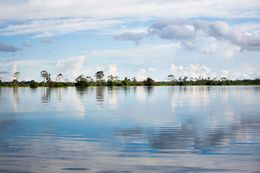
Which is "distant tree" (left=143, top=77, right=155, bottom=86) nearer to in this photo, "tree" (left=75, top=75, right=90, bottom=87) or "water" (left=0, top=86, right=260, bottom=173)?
"tree" (left=75, top=75, right=90, bottom=87)

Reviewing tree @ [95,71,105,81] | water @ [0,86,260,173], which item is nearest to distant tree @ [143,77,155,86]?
tree @ [95,71,105,81]

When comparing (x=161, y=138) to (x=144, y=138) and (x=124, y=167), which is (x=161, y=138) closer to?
→ (x=144, y=138)

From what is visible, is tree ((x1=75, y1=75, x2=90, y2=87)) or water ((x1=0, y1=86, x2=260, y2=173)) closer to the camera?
water ((x1=0, y1=86, x2=260, y2=173))

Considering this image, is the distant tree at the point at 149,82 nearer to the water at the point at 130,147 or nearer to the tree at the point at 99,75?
the tree at the point at 99,75

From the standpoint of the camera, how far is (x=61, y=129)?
748 inches

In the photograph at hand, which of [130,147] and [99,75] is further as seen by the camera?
[99,75]

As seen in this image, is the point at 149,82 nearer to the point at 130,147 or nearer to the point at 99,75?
the point at 99,75

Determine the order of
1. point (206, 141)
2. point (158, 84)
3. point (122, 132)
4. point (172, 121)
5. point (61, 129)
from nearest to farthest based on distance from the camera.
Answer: point (206, 141) → point (122, 132) → point (61, 129) → point (172, 121) → point (158, 84)

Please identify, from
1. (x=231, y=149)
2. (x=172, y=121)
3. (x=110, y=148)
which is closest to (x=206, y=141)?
(x=231, y=149)

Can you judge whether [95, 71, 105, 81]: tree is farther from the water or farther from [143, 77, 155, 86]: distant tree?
the water

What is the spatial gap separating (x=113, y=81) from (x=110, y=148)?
484 ft

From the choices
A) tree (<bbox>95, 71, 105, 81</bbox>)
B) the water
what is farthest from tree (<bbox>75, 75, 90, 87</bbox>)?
the water

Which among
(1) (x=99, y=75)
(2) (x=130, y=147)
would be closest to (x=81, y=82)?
(1) (x=99, y=75)

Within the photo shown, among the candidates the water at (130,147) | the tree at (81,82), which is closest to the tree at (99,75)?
the tree at (81,82)
